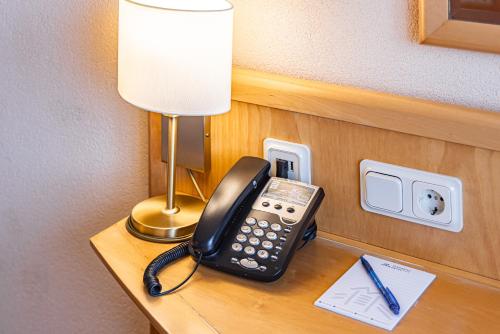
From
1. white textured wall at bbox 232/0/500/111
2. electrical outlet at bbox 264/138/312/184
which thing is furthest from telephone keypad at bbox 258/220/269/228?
white textured wall at bbox 232/0/500/111

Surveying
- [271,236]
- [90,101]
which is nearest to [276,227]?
[271,236]

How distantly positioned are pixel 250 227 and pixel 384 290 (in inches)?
7.7

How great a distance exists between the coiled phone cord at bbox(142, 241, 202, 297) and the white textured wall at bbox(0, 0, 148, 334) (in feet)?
1.09

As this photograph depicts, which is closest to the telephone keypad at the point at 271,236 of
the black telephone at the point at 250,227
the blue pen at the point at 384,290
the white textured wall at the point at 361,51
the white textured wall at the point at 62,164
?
the black telephone at the point at 250,227

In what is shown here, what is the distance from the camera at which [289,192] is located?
3.65 feet

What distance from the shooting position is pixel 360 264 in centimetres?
109

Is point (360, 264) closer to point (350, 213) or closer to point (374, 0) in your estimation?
point (350, 213)

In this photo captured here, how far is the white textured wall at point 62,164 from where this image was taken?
4.55ft

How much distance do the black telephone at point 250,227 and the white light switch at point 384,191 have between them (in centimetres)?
7

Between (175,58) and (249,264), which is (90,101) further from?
(249,264)

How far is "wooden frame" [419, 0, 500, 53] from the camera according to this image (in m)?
0.98

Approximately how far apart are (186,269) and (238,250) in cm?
8

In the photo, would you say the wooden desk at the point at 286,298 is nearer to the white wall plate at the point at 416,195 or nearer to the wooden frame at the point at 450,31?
the white wall plate at the point at 416,195

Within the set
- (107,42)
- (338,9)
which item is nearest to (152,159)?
(107,42)
